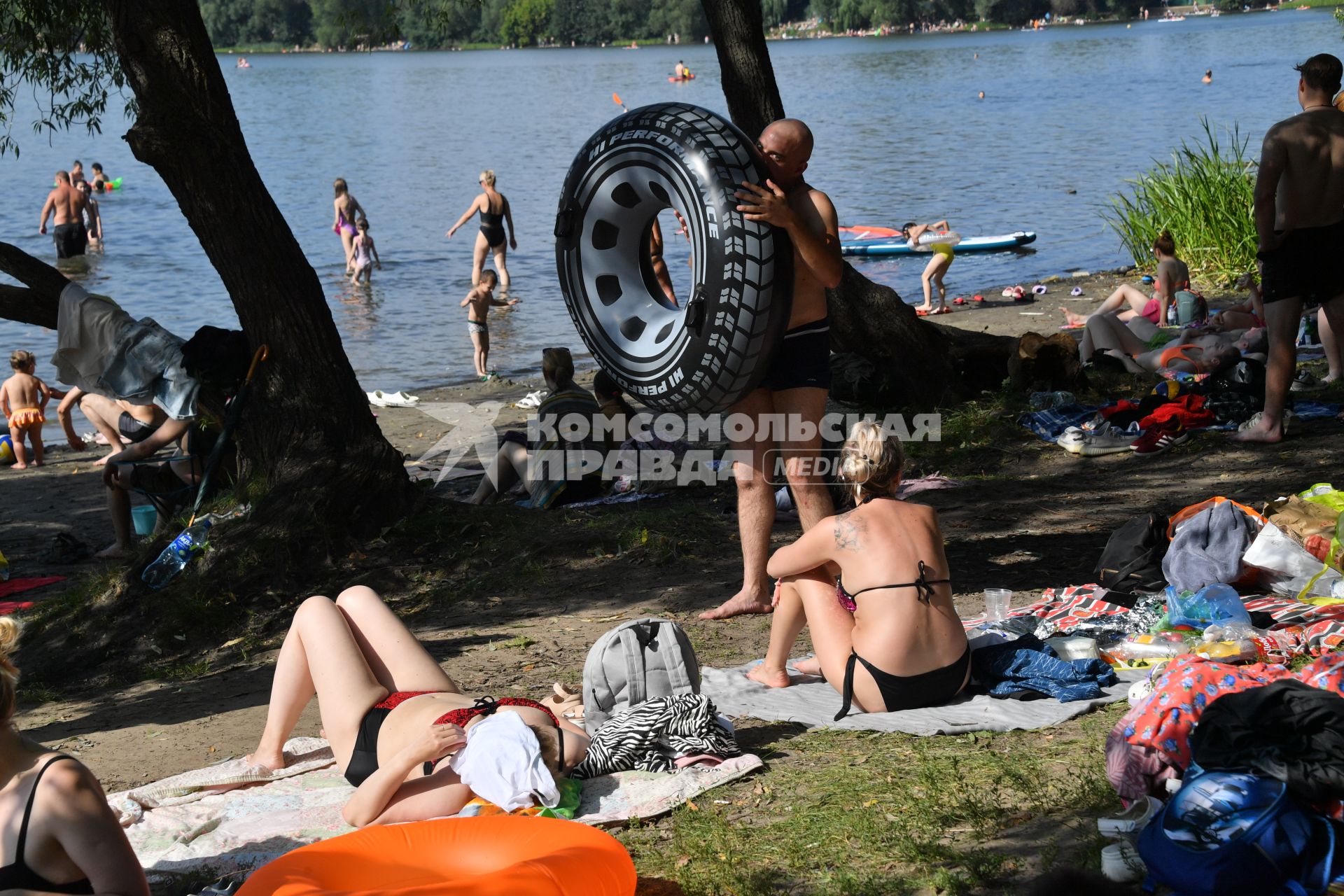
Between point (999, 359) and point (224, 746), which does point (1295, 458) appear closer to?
point (999, 359)

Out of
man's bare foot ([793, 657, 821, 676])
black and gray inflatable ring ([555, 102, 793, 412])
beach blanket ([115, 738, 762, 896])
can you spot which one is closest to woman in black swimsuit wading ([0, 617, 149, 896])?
beach blanket ([115, 738, 762, 896])

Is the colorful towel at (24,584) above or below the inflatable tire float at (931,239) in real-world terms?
below

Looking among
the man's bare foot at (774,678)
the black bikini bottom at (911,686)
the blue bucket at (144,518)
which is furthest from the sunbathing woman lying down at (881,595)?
the blue bucket at (144,518)

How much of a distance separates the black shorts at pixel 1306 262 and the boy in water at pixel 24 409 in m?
8.44

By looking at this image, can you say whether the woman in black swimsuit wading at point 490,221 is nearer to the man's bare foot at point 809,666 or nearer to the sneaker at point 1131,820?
the man's bare foot at point 809,666

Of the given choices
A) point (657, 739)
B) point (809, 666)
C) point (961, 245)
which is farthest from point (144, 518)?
point (961, 245)

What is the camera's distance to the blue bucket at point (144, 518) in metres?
7.39

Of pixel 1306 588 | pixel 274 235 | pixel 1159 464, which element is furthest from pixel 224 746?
pixel 1159 464

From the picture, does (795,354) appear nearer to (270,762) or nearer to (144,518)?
(270,762)

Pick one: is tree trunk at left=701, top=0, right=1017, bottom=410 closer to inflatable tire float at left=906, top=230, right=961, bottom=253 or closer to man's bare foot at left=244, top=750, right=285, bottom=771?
man's bare foot at left=244, top=750, right=285, bottom=771

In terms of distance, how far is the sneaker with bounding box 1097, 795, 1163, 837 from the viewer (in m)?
2.89

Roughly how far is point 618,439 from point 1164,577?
3537 millimetres

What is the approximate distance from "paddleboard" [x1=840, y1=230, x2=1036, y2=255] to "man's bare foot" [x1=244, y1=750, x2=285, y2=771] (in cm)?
1555
